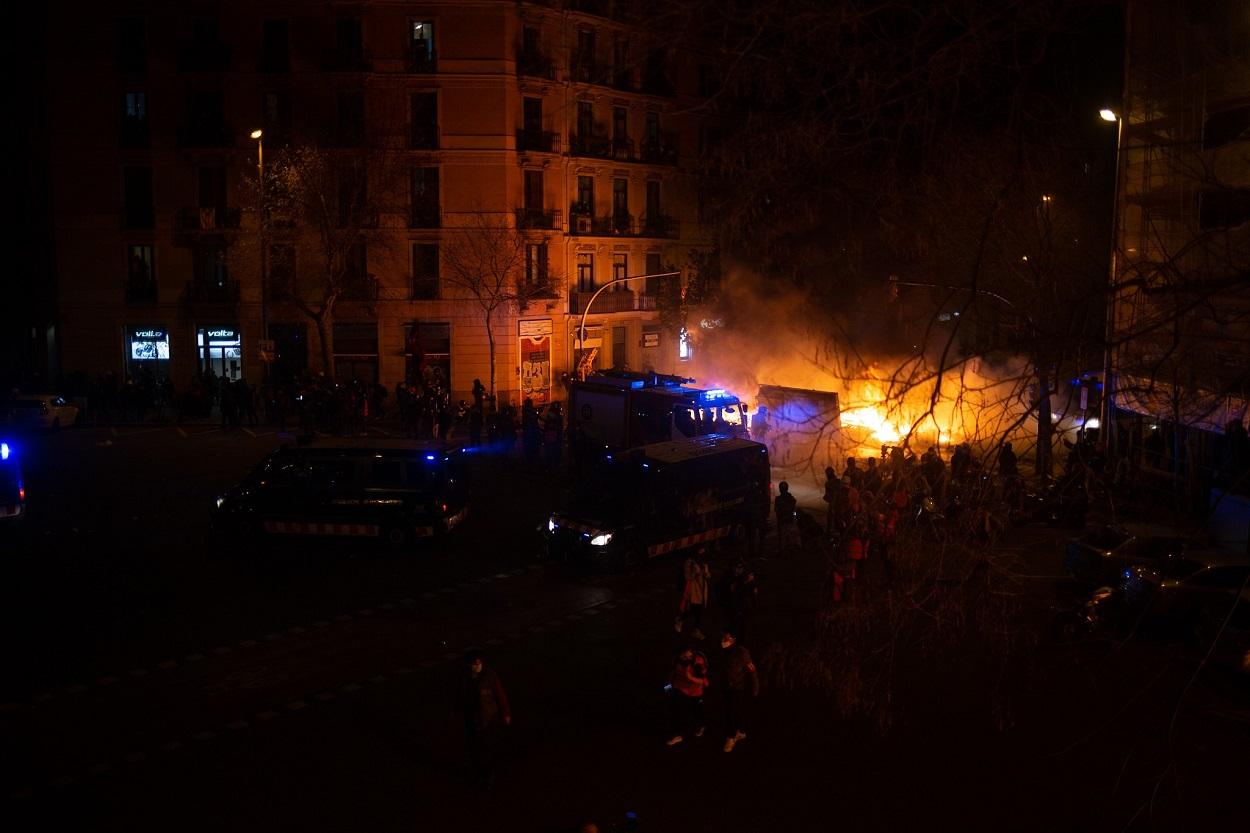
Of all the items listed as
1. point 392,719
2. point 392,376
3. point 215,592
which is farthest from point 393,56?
point 392,719

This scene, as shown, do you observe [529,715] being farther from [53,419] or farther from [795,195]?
[53,419]

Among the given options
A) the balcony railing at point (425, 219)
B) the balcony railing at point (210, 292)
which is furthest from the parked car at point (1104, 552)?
the balcony railing at point (210, 292)

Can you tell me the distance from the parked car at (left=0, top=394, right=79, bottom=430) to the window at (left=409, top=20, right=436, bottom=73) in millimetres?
17116

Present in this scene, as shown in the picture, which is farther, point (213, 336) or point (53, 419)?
point (213, 336)

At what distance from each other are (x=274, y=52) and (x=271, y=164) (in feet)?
16.9

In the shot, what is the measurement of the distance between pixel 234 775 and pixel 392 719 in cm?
180

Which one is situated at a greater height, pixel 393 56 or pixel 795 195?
pixel 393 56

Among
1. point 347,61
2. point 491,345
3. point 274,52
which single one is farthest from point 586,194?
point 274,52

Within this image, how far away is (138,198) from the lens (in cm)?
3847

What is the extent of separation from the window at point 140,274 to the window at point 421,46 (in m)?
12.1

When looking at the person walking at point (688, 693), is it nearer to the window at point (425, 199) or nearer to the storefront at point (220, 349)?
the window at point (425, 199)

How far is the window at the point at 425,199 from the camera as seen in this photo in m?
39.3

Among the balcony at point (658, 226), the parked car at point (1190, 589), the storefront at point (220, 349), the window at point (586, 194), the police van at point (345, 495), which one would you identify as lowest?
the parked car at point (1190, 589)

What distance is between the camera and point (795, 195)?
6.20 meters
